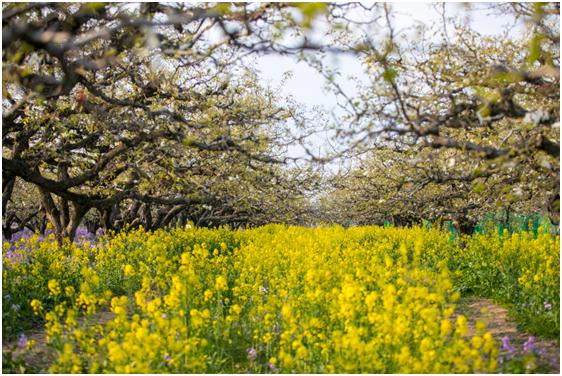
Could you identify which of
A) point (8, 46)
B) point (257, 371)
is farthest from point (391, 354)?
point (8, 46)

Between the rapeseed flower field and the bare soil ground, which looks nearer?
the rapeseed flower field

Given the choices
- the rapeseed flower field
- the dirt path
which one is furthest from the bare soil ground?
the rapeseed flower field

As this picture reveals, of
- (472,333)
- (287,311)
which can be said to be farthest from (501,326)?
(287,311)

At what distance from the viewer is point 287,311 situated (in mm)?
6152

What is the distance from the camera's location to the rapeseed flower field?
224 inches

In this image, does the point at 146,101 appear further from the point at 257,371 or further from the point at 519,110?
the point at 519,110

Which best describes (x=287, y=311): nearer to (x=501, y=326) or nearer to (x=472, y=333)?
(x=472, y=333)

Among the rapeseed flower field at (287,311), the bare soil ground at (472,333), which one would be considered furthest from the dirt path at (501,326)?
the rapeseed flower field at (287,311)

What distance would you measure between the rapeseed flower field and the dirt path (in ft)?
0.58

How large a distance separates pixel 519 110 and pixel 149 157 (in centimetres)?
706

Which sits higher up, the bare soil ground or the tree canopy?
the tree canopy

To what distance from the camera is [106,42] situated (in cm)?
783

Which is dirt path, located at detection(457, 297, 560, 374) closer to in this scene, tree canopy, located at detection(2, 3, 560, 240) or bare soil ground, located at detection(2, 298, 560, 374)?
bare soil ground, located at detection(2, 298, 560, 374)

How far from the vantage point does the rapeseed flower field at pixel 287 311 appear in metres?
5.70
